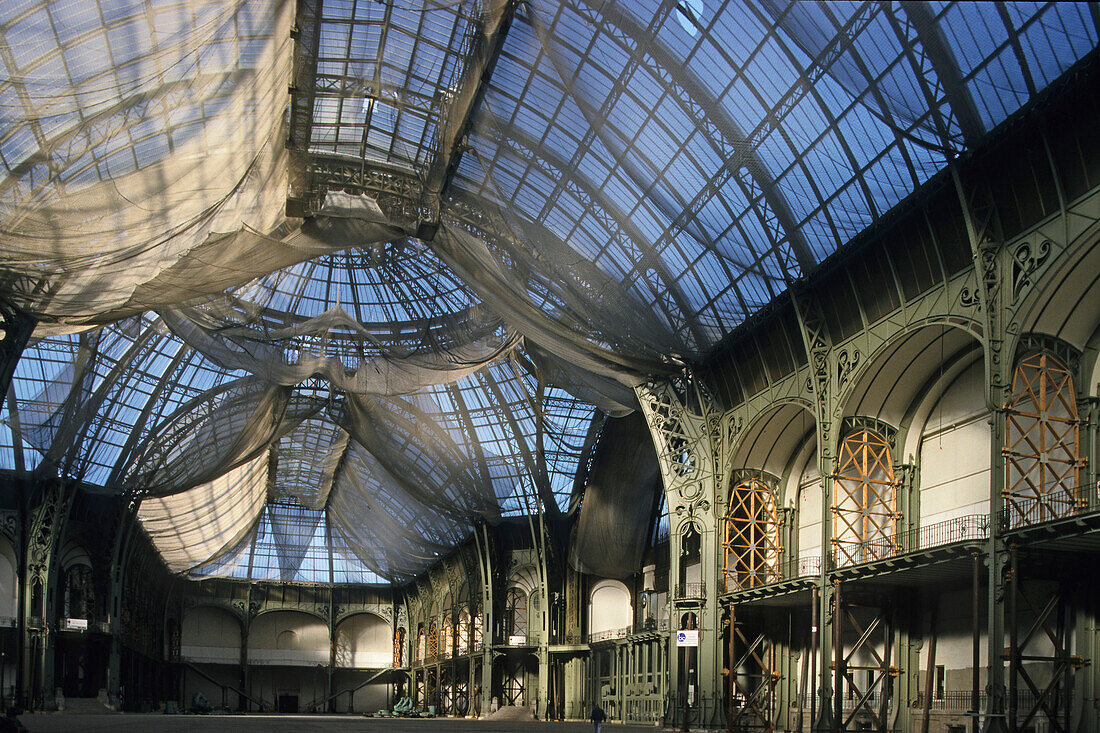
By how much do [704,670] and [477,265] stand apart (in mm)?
19083

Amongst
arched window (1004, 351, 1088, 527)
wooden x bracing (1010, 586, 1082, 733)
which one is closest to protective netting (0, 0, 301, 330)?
arched window (1004, 351, 1088, 527)

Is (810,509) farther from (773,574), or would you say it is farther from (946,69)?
(946,69)

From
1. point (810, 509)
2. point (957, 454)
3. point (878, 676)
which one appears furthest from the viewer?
point (810, 509)

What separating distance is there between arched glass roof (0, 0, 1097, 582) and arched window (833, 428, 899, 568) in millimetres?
6636

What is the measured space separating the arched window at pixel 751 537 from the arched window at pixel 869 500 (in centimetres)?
393

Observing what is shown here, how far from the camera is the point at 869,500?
4112 cm

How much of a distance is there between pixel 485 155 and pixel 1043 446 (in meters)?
24.3

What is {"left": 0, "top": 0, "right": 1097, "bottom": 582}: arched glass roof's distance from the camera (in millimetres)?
25594

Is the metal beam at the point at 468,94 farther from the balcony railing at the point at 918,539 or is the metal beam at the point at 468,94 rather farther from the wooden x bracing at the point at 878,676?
the wooden x bracing at the point at 878,676

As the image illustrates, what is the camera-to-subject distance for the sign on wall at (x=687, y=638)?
40844 millimetres

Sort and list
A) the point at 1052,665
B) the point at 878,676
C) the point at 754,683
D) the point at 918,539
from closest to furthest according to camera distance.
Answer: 1. the point at 1052,665
2. the point at 918,539
3. the point at 878,676
4. the point at 754,683

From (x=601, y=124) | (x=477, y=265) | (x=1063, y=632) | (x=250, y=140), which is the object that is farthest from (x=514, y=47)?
(x=1063, y=632)

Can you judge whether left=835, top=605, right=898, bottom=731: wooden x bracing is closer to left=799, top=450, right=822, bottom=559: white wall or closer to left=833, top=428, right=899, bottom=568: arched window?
left=833, top=428, right=899, bottom=568: arched window

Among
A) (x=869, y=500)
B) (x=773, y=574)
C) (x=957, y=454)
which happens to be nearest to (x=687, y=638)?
(x=773, y=574)
